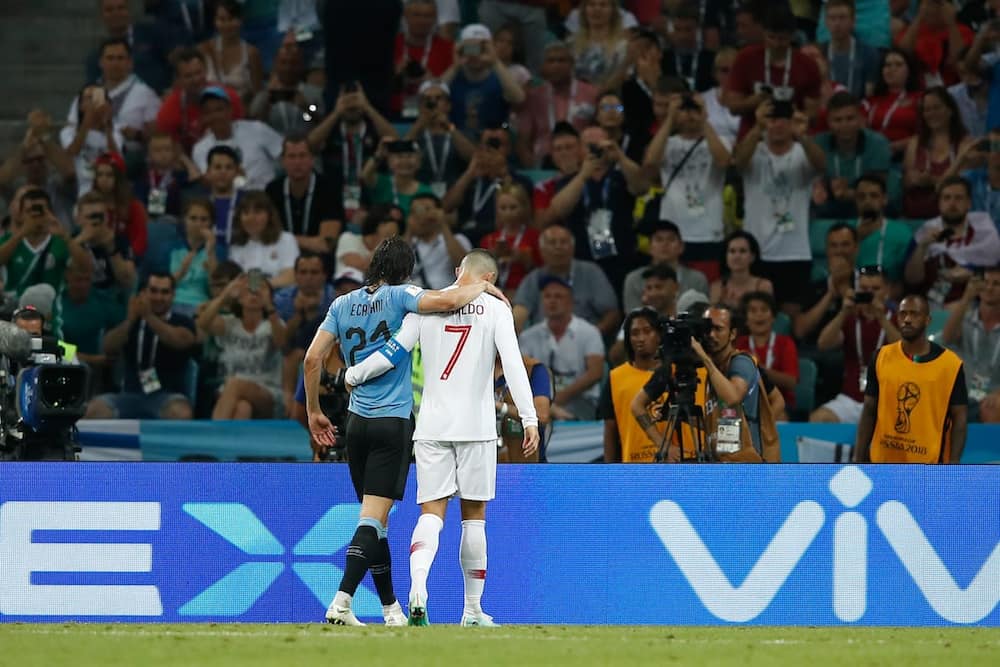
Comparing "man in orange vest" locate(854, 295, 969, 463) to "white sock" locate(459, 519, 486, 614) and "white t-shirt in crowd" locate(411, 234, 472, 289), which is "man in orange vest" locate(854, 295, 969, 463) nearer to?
"white sock" locate(459, 519, 486, 614)

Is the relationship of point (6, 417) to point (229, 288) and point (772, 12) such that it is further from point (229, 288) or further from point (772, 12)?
point (772, 12)

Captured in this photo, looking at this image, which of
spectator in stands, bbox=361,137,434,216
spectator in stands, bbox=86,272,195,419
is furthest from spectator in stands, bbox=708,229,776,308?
spectator in stands, bbox=86,272,195,419

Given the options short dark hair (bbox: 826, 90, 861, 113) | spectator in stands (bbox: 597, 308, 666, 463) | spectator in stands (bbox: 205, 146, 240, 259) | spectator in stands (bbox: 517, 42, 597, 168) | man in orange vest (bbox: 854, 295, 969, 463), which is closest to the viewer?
man in orange vest (bbox: 854, 295, 969, 463)

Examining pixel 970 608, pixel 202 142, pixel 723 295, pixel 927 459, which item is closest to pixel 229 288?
pixel 202 142

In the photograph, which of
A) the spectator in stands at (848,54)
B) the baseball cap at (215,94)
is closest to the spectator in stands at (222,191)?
the baseball cap at (215,94)

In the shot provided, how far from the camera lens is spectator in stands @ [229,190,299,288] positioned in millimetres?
15273

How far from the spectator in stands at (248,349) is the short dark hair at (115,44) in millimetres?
3655

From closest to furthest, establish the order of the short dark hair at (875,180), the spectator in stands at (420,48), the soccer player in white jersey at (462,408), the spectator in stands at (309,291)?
the soccer player in white jersey at (462,408) < the spectator in stands at (309,291) < the short dark hair at (875,180) < the spectator in stands at (420,48)

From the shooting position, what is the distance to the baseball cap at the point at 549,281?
1410cm

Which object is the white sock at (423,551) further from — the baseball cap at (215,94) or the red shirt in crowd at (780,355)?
the baseball cap at (215,94)

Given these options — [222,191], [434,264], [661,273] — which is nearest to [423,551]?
[661,273]

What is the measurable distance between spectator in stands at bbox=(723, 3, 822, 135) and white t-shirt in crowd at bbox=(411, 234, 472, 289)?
3.06 meters

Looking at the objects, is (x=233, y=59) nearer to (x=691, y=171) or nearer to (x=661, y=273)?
(x=691, y=171)

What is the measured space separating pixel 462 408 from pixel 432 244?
640cm
